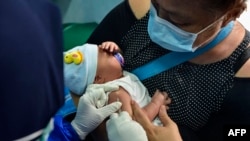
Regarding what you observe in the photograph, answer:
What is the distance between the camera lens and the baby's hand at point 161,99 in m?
1.26

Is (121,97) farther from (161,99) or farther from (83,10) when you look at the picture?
(83,10)

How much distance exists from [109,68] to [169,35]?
239 millimetres

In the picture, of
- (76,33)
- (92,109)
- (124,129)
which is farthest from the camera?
(76,33)

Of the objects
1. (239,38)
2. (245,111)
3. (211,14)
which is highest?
(211,14)

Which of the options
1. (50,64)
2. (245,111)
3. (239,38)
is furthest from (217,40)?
(50,64)

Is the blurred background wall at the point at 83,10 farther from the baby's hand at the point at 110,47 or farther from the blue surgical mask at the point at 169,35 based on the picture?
the blue surgical mask at the point at 169,35

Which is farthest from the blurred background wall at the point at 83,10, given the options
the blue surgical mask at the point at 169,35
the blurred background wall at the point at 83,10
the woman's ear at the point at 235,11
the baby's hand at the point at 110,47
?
the woman's ear at the point at 235,11

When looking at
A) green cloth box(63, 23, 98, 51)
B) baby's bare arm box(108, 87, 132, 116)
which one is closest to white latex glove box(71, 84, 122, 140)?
baby's bare arm box(108, 87, 132, 116)

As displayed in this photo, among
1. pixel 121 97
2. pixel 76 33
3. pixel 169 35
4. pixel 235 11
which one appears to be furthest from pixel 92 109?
pixel 76 33

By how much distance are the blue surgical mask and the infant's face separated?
15 cm

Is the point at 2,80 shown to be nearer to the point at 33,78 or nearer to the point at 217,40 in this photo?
the point at 33,78

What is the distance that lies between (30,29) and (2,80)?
0.07m

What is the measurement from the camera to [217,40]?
125 cm

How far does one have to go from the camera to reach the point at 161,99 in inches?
49.7
